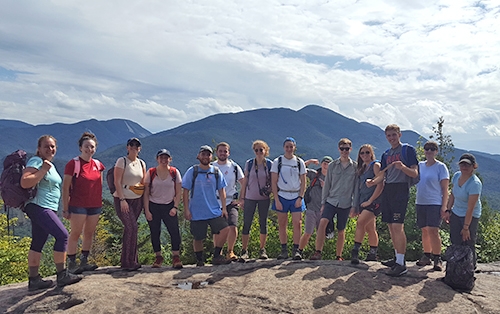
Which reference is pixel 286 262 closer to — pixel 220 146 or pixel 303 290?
pixel 303 290

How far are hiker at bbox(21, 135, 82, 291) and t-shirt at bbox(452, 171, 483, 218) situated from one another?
6.39 m

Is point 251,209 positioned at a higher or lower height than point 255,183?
lower

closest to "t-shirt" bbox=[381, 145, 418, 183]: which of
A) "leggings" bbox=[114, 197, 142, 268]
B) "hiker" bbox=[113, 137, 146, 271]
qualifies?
"hiker" bbox=[113, 137, 146, 271]

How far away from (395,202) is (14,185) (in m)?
6.08

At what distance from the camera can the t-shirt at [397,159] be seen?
655 centimetres

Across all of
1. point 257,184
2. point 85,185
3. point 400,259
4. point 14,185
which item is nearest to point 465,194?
point 400,259

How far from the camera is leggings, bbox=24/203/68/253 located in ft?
18.7

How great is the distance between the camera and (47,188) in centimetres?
→ 583

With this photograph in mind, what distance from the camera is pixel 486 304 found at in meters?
5.61

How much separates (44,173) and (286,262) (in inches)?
178

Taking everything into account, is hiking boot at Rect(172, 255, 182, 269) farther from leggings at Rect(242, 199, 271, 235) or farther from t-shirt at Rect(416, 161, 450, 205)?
t-shirt at Rect(416, 161, 450, 205)

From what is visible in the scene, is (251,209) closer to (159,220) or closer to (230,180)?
(230,180)

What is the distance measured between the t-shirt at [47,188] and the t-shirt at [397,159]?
18.2 feet

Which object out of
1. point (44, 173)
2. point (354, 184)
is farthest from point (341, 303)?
point (44, 173)
